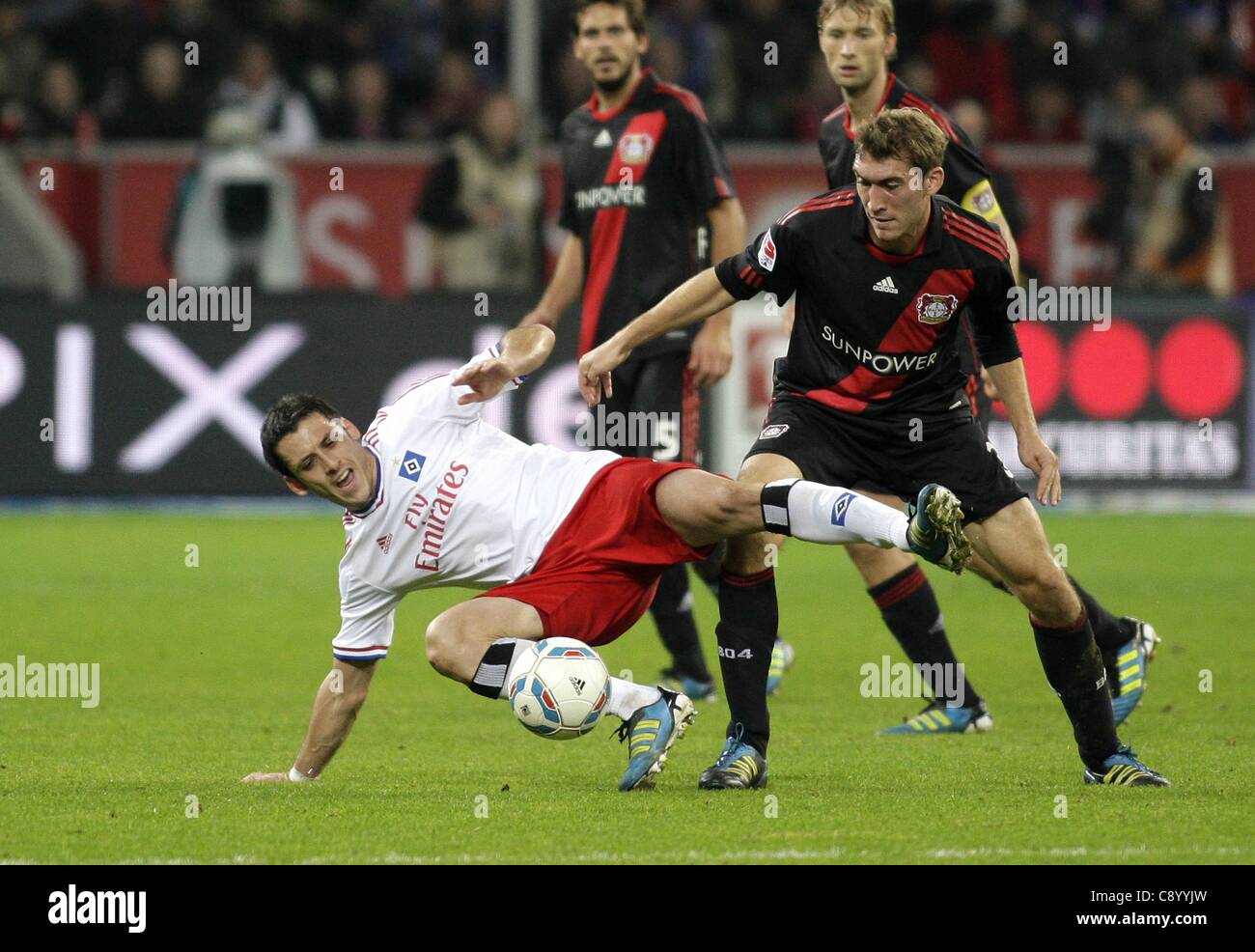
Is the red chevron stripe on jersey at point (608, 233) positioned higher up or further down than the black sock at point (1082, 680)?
higher up

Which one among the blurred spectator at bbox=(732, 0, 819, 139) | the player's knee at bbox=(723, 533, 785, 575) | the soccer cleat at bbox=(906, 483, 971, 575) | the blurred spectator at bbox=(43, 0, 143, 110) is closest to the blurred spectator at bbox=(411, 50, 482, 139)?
the blurred spectator at bbox=(732, 0, 819, 139)

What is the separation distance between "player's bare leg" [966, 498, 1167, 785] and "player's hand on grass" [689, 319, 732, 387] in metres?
2.11

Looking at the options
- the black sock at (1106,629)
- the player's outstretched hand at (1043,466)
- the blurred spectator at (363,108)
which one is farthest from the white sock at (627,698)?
the blurred spectator at (363,108)

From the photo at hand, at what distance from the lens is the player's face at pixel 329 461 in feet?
20.1

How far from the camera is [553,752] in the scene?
23.4 feet

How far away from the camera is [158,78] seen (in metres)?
17.3

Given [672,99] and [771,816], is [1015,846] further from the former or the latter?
[672,99]

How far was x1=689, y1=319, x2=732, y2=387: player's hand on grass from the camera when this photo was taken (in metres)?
8.06

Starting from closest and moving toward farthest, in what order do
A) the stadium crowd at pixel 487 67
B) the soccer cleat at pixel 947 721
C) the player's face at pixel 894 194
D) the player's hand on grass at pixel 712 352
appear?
the player's face at pixel 894 194, the soccer cleat at pixel 947 721, the player's hand on grass at pixel 712 352, the stadium crowd at pixel 487 67

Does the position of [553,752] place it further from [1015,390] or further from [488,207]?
A: [488,207]

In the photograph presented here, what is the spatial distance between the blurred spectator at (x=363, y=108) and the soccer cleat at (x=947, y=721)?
37.2 feet

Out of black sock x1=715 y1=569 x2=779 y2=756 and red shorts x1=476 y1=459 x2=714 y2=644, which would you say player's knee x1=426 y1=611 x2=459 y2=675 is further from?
black sock x1=715 y1=569 x2=779 y2=756

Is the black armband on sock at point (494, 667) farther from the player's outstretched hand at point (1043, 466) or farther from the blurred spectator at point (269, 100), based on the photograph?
the blurred spectator at point (269, 100)

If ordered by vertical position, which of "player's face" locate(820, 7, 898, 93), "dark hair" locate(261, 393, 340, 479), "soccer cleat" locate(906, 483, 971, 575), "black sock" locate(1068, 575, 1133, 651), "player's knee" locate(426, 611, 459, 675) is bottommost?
"black sock" locate(1068, 575, 1133, 651)
